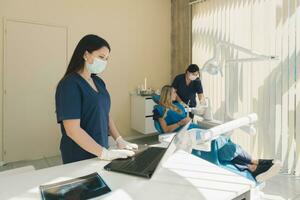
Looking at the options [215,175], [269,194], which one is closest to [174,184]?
[215,175]

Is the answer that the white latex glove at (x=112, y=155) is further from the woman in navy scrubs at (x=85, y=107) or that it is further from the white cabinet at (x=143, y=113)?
the white cabinet at (x=143, y=113)

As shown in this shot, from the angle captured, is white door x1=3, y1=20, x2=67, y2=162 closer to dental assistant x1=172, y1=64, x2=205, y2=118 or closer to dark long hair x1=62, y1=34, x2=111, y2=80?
dental assistant x1=172, y1=64, x2=205, y2=118

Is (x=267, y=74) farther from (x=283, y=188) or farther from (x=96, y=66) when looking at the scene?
(x=96, y=66)

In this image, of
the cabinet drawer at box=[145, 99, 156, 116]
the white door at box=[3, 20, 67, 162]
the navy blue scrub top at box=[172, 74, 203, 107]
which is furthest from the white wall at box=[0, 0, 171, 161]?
the navy blue scrub top at box=[172, 74, 203, 107]

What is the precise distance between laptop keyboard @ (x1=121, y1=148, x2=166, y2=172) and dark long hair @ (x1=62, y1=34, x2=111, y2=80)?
1.95 ft

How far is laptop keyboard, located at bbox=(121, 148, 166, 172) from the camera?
3.79 ft

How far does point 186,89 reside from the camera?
344 cm

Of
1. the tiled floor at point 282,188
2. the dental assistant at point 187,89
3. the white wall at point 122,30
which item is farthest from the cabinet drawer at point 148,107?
the tiled floor at point 282,188

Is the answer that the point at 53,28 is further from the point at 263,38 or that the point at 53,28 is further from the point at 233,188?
the point at 233,188

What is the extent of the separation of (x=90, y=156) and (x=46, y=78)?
93.7 inches

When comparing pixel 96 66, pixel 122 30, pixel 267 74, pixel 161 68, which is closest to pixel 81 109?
pixel 96 66

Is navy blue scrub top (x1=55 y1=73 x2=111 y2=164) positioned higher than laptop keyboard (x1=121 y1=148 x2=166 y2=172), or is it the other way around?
navy blue scrub top (x1=55 y1=73 x2=111 y2=164)

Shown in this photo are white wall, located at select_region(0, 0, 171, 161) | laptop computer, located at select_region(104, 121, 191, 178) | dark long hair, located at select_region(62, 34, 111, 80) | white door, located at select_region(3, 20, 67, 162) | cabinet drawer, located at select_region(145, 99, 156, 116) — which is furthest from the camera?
cabinet drawer, located at select_region(145, 99, 156, 116)

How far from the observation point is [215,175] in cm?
112
